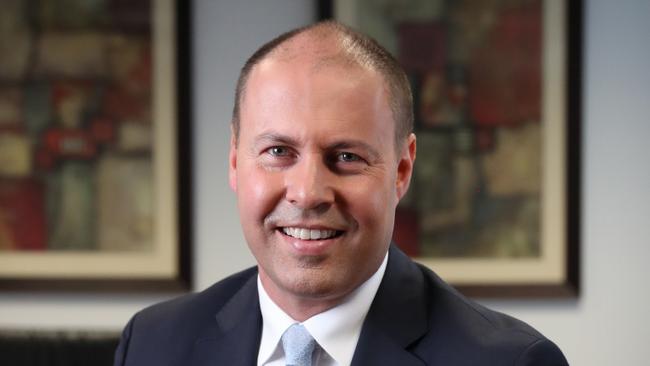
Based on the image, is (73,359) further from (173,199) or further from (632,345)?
(632,345)

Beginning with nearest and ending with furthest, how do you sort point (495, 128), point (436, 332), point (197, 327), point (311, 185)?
point (311, 185)
point (436, 332)
point (197, 327)
point (495, 128)

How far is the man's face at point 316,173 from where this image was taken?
869 millimetres

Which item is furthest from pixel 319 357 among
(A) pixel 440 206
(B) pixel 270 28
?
(B) pixel 270 28

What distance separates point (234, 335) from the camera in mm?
1043

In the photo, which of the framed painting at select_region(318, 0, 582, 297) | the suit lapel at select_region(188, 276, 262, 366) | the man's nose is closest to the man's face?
the man's nose

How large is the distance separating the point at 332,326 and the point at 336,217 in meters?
0.15

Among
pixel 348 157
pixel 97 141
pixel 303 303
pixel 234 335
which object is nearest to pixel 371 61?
pixel 348 157

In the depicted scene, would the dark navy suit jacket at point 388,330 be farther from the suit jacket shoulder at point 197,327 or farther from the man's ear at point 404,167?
the man's ear at point 404,167

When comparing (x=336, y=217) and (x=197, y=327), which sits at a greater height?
(x=336, y=217)

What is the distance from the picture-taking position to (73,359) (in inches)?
73.7

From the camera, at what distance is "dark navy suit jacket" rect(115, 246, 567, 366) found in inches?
36.2

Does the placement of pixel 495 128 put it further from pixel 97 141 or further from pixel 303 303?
pixel 303 303

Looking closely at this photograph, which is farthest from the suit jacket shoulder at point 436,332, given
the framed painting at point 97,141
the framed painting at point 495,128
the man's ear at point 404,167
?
the framed painting at point 97,141

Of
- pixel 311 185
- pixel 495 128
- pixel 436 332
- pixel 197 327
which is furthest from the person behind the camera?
pixel 495 128
